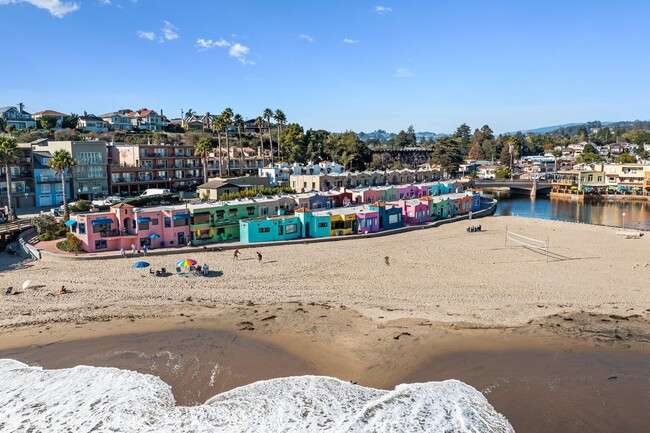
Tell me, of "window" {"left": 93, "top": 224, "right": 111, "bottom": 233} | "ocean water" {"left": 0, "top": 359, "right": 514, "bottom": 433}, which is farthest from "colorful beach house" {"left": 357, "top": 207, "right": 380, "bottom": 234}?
"ocean water" {"left": 0, "top": 359, "right": 514, "bottom": 433}

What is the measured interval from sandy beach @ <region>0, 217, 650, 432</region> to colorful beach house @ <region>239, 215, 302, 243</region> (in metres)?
3.39

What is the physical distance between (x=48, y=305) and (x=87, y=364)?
820cm

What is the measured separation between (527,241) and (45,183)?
56.3m

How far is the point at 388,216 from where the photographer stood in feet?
173

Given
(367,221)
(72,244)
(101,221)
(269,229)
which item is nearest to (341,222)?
(367,221)

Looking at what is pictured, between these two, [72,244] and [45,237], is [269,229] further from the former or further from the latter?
[45,237]

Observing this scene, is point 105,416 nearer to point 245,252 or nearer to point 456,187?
point 245,252

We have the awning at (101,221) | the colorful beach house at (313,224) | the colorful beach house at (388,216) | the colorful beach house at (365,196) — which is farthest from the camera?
the colorful beach house at (365,196)

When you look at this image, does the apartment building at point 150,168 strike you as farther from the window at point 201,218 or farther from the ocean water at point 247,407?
the ocean water at point 247,407

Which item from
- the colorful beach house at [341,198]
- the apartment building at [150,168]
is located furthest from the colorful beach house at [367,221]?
the apartment building at [150,168]

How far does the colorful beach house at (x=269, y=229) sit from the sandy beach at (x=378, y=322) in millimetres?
3394

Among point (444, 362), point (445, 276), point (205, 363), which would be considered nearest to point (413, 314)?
point (444, 362)

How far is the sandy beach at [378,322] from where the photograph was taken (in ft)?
68.1

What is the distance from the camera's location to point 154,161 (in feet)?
239
